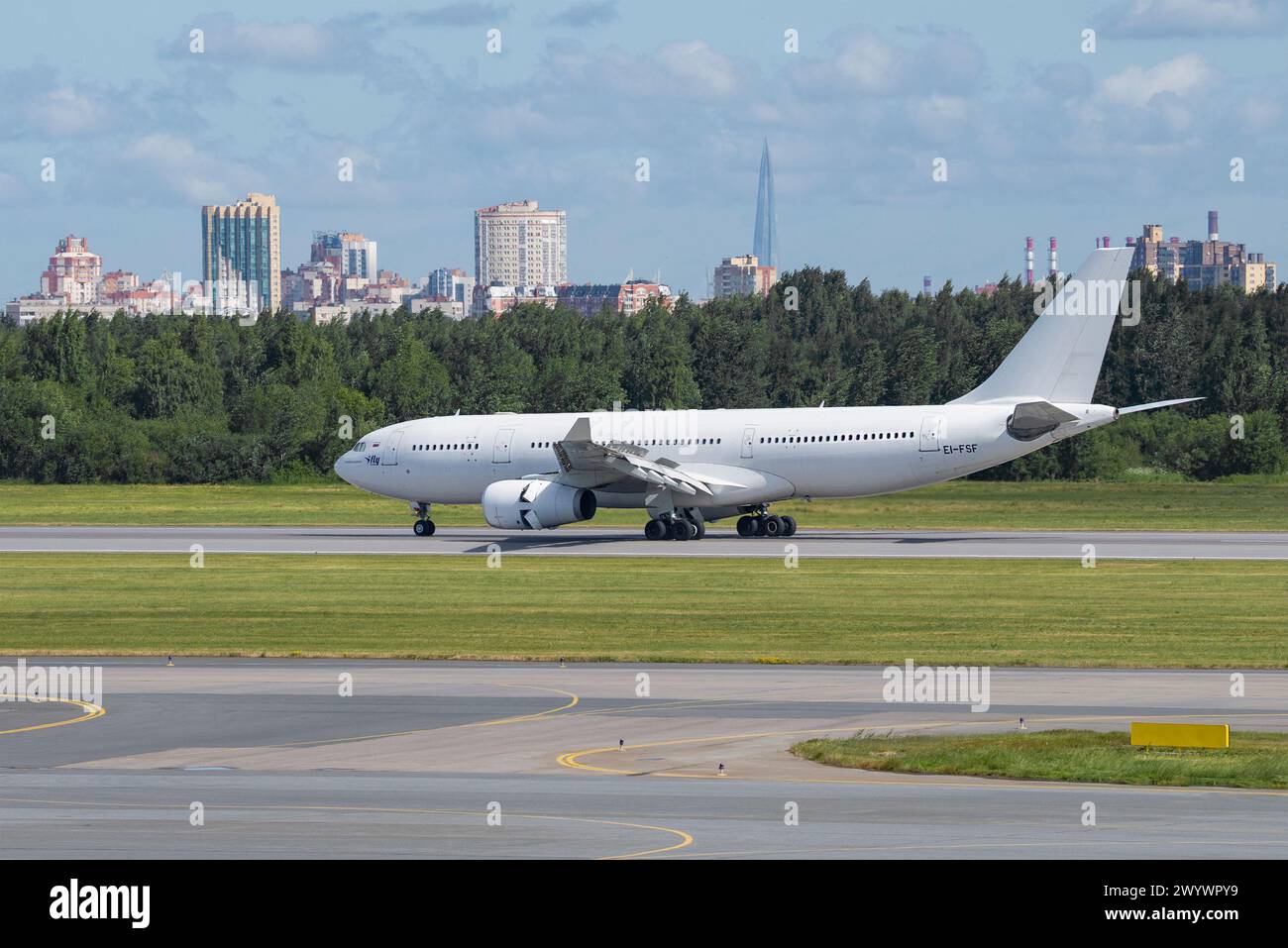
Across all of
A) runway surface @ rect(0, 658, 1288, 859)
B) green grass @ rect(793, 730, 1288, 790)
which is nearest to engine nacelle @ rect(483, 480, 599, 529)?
runway surface @ rect(0, 658, 1288, 859)

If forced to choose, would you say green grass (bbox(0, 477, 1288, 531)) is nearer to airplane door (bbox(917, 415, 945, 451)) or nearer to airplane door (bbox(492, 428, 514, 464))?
airplane door (bbox(492, 428, 514, 464))

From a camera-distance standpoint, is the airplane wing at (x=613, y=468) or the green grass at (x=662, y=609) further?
the airplane wing at (x=613, y=468)

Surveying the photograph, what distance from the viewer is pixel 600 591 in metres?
46.9

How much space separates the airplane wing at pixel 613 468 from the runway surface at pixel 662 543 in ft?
6.49

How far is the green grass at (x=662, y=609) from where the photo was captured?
115 feet

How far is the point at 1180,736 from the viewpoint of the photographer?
22281 millimetres

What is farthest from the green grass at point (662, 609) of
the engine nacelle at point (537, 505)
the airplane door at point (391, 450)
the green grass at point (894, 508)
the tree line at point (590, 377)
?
the tree line at point (590, 377)

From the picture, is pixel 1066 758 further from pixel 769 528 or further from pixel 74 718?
pixel 769 528

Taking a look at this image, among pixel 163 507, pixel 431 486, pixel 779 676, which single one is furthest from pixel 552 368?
pixel 779 676

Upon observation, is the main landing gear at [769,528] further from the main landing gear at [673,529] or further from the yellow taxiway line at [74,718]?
the yellow taxiway line at [74,718]
